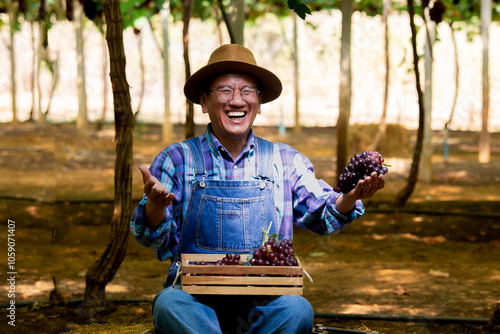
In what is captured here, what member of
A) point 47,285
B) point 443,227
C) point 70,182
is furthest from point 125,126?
point 70,182

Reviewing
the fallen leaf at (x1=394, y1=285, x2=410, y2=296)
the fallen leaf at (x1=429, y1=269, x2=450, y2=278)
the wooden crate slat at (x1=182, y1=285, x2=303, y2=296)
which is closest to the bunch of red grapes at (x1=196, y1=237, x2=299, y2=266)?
the wooden crate slat at (x1=182, y1=285, x2=303, y2=296)

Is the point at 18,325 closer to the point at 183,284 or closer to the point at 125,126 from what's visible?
the point at 125,126

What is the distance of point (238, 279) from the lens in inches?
91.4

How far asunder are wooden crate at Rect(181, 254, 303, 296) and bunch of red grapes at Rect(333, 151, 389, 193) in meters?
0.40

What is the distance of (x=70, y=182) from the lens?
1039 cm

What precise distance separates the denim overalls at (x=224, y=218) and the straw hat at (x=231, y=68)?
0.49m

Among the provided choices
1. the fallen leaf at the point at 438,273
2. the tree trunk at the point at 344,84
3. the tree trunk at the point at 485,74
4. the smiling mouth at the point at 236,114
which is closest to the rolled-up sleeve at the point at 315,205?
the smiling mouth at the point at 236,114

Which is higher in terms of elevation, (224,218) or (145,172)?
(145,172)

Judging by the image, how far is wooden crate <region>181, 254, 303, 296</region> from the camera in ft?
7.62

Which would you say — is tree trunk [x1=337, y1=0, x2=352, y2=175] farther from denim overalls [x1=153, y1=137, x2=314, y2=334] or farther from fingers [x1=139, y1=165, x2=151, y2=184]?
fingers [x1=139, y1=165, x2=151, y2=184]

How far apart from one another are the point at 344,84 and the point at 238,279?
5.27 m

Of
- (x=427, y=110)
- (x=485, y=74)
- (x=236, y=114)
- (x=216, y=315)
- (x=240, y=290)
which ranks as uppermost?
(x=485, y=74)

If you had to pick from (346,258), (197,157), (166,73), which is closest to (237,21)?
(346,258)

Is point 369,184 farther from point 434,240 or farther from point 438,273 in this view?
point 434,240
